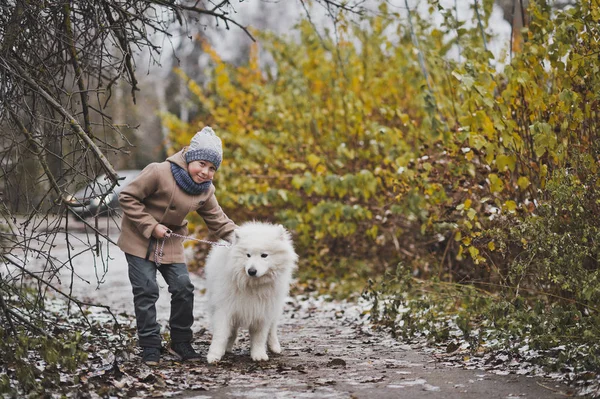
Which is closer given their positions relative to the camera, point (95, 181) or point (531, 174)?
point (95, 181)

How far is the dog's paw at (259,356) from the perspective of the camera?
18.2ft

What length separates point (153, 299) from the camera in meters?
Answer: 5.39

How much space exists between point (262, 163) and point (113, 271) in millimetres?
4182

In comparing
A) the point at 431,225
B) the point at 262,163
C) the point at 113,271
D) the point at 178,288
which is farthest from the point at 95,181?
the point at 113,271

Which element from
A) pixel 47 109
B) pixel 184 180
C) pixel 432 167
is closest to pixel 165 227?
pixel 184 180

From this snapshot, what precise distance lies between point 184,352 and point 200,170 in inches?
57.6

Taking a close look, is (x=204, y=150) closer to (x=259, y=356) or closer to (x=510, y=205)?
(x=259, y=356)

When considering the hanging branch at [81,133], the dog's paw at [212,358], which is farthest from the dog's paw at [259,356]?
the hanging branch at [81,133]

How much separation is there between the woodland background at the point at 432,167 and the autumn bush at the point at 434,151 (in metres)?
0.03

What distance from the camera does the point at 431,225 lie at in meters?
7.89

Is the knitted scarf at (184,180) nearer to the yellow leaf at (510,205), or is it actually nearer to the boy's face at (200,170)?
the boy's face at (200,170)

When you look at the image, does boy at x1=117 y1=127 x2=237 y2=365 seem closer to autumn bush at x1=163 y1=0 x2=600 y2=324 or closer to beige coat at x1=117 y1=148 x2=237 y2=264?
beige coat at x1=117 y1=148 x2=237 y2=264

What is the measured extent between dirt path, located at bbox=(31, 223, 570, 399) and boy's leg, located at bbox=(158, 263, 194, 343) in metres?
0.22

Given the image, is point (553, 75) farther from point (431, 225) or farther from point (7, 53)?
point (7, 53)
